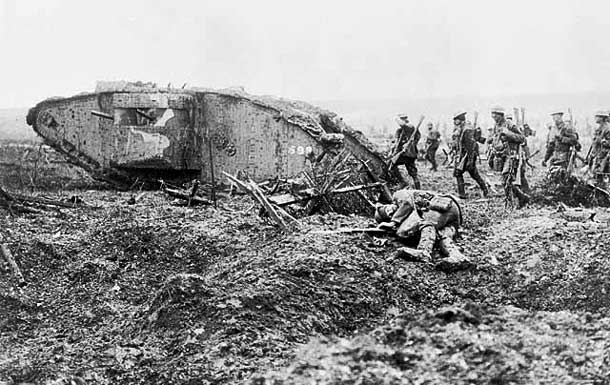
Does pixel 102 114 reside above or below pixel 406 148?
above

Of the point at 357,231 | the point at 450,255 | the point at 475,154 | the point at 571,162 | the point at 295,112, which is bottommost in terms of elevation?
the point at 450,255

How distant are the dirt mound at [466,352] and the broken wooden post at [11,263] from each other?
363 cm

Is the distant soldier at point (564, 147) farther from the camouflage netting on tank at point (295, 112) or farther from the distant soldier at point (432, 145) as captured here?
the distant soldier at point (432, 145)

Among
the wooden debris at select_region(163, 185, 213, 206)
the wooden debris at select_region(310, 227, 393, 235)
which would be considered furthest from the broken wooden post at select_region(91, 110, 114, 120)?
the wooden debris at select_region(310, 227, 393, 235)

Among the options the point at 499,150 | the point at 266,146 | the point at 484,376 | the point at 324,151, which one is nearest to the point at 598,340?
the point at 484,376

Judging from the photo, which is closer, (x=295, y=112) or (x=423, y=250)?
(x=423, y=250)

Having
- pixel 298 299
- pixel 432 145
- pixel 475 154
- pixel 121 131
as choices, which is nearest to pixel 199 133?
pixel 121 131

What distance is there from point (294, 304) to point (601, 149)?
793 centimetres

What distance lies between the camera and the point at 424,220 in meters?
9.32

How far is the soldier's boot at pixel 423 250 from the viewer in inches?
345

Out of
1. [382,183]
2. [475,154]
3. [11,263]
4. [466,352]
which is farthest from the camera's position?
[475,154]

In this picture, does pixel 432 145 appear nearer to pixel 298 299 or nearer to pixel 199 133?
pixel 199 133

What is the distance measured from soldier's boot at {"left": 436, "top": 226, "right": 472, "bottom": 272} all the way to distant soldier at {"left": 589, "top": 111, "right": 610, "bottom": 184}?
5079 millimetres

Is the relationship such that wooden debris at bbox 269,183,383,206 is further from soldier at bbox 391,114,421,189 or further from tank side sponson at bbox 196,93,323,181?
soldier at bbox 391,114,421,189
